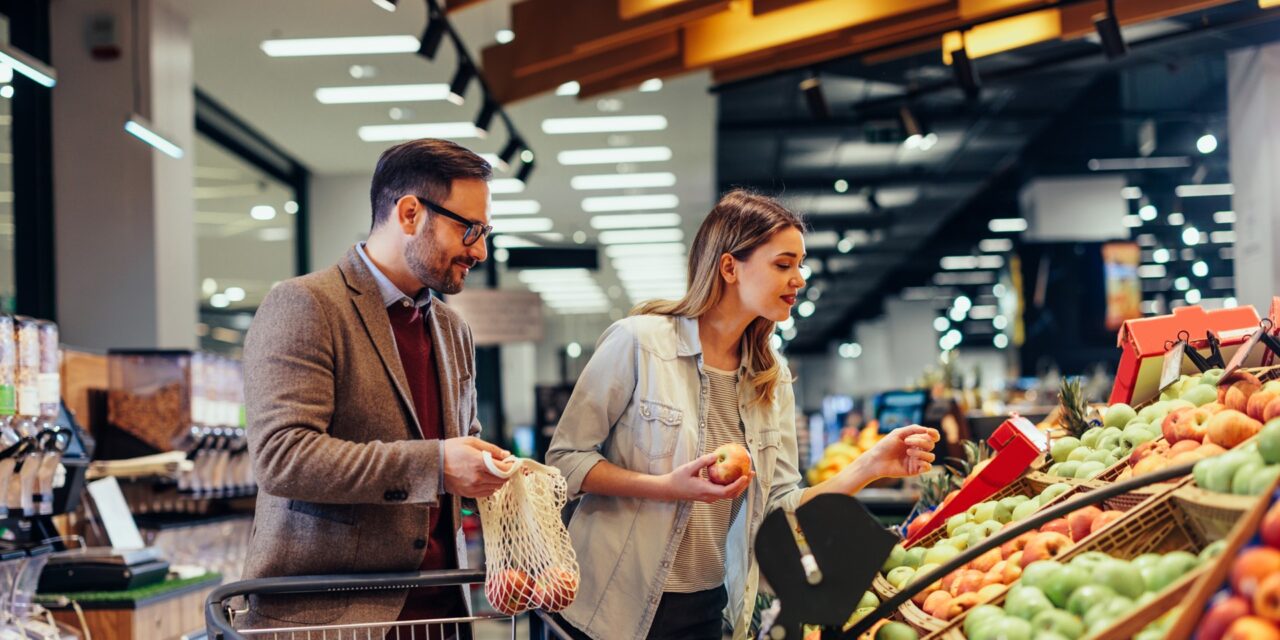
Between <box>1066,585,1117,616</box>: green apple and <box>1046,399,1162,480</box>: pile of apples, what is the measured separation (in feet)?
2.48

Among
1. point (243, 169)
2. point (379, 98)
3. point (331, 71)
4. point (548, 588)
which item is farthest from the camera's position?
point (243, 169)

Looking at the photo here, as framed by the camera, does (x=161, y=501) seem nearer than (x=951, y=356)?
Yes

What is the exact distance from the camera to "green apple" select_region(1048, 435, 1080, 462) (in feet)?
9.14

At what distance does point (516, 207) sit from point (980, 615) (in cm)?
1568

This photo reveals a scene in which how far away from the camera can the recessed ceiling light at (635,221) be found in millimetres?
17859

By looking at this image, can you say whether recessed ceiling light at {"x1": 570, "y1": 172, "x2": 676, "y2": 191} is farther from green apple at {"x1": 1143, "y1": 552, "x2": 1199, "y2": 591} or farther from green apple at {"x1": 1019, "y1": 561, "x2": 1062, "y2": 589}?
green apple at {"x1": 1143, "y1": 552, "x2": 1199, "y2": 591}

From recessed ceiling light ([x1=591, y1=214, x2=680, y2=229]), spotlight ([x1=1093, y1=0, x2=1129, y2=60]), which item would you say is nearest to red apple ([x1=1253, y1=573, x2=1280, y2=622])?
spotlight ([x1=1093, y1=0, x2=1129, y2=60])

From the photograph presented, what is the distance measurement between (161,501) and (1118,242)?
1084 centimetres

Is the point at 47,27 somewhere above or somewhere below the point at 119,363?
above

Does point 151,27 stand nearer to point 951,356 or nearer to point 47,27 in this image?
point 47,27

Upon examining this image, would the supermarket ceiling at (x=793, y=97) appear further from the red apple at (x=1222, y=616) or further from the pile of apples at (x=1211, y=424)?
the red apple at (x=1222, y=616)

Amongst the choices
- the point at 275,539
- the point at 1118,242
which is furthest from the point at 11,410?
the point at 1118,242

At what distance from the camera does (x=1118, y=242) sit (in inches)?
526

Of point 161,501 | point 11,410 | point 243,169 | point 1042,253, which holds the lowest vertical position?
point 161,501
